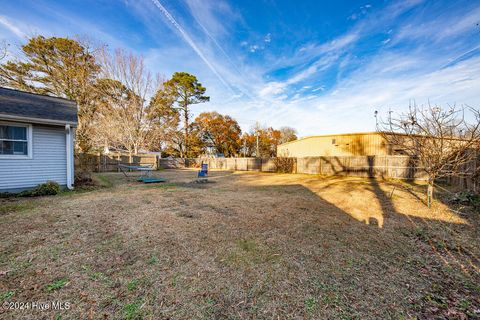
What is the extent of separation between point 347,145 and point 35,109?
19185 millimetres

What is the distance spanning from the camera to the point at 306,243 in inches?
121

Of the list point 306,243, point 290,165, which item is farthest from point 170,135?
point 306,243

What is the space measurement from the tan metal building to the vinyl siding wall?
58.5ft

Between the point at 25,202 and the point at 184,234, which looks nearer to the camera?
the point at 184,234

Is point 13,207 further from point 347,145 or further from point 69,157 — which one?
point 347,145

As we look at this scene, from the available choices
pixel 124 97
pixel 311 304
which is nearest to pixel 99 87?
pixel 124 97

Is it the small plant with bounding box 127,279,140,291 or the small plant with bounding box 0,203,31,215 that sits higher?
the small plant with bounding box 0,203,31,215

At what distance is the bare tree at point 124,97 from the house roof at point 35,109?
10.4 m

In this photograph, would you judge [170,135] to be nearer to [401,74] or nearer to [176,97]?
[176,97]

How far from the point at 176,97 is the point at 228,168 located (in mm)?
11962

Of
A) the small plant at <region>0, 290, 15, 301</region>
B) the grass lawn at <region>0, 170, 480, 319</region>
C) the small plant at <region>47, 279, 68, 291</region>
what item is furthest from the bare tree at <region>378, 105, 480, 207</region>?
the small plant at <region>0, 290, 15, 301</region>

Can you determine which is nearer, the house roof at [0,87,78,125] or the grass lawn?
the grass lawn

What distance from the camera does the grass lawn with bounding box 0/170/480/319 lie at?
1.76 meters

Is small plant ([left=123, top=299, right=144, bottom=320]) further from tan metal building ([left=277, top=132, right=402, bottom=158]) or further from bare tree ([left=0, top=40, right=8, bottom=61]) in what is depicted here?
tan metal building ([left=277, top=132, right=402, bottom=158])
